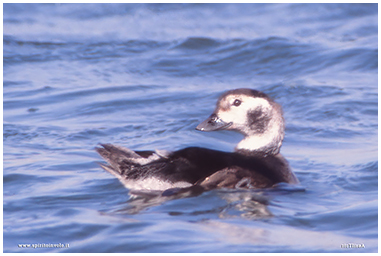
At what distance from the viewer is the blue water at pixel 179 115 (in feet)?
14.1

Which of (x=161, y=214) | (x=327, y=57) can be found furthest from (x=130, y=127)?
(x=327, y=57)

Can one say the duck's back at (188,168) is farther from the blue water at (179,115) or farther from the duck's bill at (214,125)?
the duck's bill at (214,125)

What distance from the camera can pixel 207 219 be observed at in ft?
14.6

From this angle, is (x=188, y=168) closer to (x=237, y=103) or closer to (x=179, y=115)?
(x=237, y=103)

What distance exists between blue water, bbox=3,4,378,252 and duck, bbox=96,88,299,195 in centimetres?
14

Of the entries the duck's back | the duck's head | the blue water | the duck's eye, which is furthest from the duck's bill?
the blue water

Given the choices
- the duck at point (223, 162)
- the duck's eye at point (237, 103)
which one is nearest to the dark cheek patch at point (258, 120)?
the duck at point (223, 162)

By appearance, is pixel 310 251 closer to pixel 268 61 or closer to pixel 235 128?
pixel 235 128

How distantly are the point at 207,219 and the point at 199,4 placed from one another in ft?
34.2

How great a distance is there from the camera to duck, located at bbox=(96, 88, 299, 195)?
4832mm

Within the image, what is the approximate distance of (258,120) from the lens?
213 inches

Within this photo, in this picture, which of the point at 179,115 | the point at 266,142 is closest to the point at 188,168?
the point at 266,142

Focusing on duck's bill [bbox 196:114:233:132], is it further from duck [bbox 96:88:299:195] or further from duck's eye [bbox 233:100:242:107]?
duck's eye [bbox 233:100:242:107]

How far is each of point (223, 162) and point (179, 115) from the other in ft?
10.3
